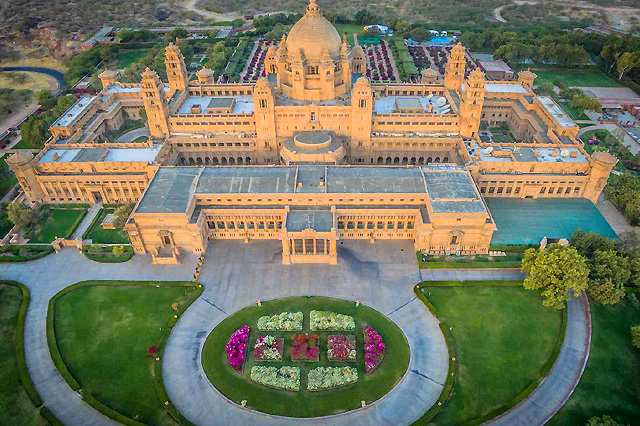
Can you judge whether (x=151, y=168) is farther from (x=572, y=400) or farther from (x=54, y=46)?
(x=54, y=46)

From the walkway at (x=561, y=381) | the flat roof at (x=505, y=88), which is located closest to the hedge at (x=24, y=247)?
the walkway at (x=561, y=381)

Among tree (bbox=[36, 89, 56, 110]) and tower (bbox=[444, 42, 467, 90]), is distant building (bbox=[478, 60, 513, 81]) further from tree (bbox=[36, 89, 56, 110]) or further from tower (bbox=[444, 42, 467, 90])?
tree (bbox=[36, 89, 56, 110])

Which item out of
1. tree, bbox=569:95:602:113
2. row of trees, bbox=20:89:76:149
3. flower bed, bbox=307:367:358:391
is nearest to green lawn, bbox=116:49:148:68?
row of trees, bbox=20:89:76:149

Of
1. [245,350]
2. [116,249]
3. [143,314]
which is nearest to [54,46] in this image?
[116,249]

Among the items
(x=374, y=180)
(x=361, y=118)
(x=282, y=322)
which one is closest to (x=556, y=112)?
(x=361, y=118)

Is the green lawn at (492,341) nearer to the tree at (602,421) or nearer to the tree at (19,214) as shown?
the tree at (602,421)

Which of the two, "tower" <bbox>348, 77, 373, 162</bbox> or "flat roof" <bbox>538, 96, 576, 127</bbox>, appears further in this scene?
"flat roof" <bbox>538, 96, 576, 127</bbox>
